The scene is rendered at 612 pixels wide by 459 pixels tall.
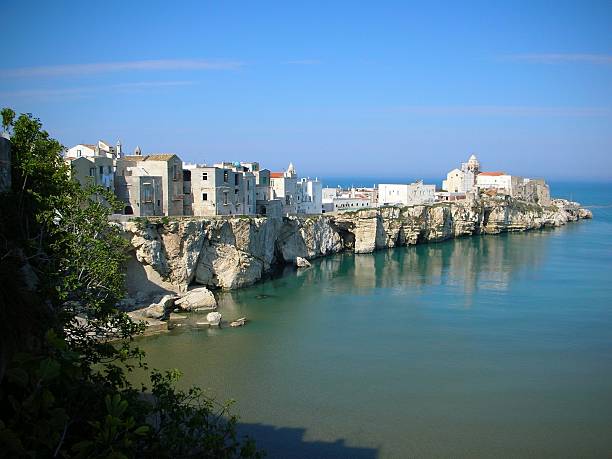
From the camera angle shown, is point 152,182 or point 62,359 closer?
point 62,359

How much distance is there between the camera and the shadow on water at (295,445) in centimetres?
1359

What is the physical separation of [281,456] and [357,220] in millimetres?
35195

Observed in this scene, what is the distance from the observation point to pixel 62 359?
23.6 ft

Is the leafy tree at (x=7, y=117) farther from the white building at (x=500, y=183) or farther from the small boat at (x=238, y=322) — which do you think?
the white building at (x=500, y=183)

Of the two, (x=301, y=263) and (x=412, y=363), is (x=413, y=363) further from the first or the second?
(x=301, y=263)

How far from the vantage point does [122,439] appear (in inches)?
263

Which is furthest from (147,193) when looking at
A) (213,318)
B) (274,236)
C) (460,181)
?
(460,181)

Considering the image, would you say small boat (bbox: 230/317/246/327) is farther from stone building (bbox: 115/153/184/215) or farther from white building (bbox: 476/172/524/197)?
white building (bbox: 476/172/524/197)

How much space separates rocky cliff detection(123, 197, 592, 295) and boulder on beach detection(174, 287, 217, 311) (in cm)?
219

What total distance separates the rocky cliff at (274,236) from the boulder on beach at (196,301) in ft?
7.17

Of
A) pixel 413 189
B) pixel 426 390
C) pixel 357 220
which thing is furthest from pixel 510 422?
pixel 413 189

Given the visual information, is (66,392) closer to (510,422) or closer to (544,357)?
(510,422)

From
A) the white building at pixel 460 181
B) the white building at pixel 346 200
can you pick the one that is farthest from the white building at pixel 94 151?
the white building at pixel 460 181

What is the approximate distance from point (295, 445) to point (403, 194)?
48197 millimetres
